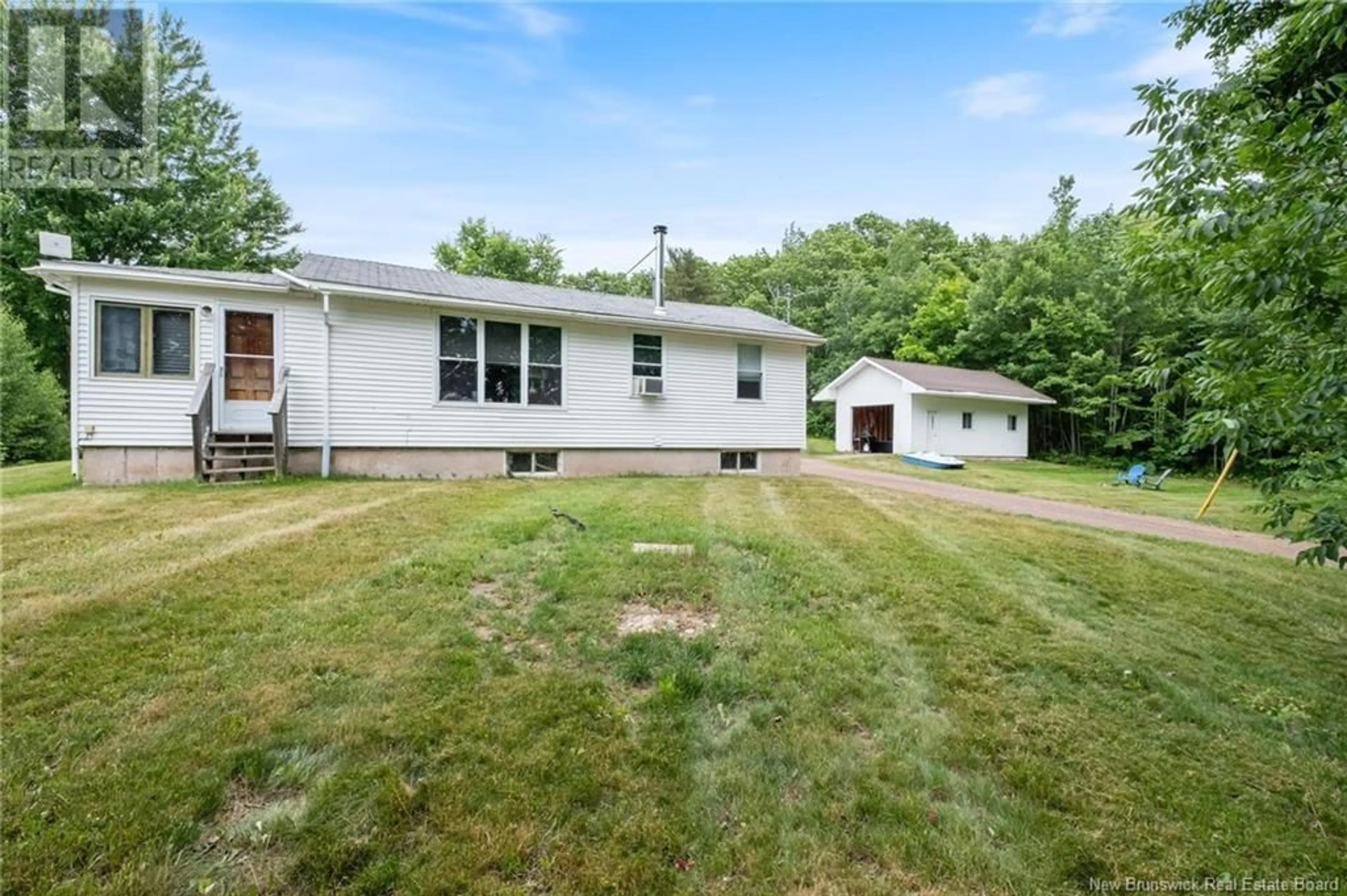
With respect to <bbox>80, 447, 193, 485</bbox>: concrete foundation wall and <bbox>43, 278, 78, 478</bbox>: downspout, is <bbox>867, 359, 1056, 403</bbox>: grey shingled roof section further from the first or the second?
<bbox>43, 278, 78, 478</bbox>: downspout

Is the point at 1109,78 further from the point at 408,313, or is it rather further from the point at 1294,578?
the point at 408,313

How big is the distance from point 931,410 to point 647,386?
14224mm

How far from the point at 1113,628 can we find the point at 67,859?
503 cm

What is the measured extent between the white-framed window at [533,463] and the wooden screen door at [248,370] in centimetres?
349

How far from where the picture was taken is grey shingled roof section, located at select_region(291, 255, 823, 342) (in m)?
9.11

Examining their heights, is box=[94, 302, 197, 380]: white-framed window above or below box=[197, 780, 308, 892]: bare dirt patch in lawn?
above

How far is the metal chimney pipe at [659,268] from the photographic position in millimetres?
11461

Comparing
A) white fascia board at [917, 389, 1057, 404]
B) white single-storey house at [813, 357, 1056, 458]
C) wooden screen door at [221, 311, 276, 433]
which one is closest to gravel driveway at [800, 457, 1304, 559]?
white fascia board at [917, 389, 1057, 404]

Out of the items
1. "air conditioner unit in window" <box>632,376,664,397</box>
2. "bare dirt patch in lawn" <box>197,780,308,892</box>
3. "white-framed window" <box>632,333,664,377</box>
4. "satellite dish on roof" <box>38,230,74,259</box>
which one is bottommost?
"bare dirt patch in lawn" <box>197,780,308,892</box>

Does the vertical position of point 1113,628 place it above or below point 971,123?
below

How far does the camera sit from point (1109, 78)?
7789 mm

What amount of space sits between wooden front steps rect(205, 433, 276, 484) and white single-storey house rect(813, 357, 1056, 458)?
18.3 m

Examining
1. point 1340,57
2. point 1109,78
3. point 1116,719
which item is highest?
point 1109,78

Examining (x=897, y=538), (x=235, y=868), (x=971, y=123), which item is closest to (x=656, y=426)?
(x=897, y=538)
